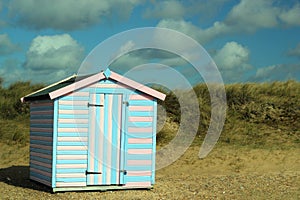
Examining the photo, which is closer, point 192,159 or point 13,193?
point 13,193

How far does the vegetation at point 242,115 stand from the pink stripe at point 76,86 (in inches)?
376

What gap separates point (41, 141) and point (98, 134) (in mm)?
1593

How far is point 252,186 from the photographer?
1347 cm

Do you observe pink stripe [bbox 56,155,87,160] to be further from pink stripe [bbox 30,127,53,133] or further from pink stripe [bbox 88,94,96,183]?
pink stripe [bbox 30,127,53,133]

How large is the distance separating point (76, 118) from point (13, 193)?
2218 millimetres

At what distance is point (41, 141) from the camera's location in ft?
42.9

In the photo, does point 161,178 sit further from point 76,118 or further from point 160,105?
point 160,105

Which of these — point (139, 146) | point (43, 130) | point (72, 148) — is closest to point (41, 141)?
point (43, 130)

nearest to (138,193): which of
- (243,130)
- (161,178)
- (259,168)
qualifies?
(161,178)

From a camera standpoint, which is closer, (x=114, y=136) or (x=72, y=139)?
(x=72, y=139)

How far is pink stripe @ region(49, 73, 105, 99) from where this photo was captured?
11.9m

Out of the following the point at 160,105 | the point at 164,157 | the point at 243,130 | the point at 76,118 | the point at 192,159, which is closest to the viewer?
the point at 76,118

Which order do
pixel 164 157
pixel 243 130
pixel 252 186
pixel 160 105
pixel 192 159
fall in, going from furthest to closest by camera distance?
pixel 160 105 → pixel 243 130 → pixel 164 157 → pixel 192 159 → pixel 252 186

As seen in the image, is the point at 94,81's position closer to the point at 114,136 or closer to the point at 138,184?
the point at 114,136
